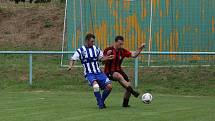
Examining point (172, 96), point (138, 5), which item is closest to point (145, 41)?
point (138, 5)

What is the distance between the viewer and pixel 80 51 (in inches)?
658

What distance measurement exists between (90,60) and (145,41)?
1223 centimetres

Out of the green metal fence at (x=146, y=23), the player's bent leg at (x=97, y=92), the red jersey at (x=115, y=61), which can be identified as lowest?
the player's bent leg at (x=97, y=92)

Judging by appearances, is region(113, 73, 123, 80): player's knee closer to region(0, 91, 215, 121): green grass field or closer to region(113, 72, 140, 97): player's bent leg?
region(113, 72, 140, 97): player's bent leg

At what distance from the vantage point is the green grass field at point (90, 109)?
1412 centimetres

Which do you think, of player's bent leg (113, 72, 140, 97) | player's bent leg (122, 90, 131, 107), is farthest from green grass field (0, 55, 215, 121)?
player's bent leg (113, 72, 140, 97)

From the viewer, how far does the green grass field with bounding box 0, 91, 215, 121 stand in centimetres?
1412

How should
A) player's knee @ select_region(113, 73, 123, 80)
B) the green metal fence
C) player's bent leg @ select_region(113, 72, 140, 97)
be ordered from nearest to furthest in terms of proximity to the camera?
player's bent leg @ select_region(113, 72, 140, 97), player's knee @ select_region(113, 73, 123, 80), the green metal fence

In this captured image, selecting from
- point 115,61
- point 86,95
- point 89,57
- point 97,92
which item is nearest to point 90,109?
point 97,92

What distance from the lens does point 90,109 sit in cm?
1617

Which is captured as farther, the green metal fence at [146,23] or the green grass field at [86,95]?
the green metal fence at [146,23]

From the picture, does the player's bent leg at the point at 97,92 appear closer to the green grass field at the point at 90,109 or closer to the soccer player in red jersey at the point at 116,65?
the green grass field at the point at 90,109

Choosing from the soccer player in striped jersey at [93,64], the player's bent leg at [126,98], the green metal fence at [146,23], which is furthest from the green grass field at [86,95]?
the green metal fence at [146,23]

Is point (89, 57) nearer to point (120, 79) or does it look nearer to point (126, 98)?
point (120, 79)
